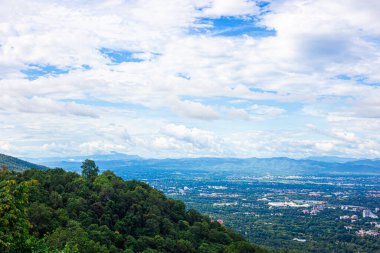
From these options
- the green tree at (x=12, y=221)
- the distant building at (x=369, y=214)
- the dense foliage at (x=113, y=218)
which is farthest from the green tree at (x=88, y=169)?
the distant building at (x=369, y=214)

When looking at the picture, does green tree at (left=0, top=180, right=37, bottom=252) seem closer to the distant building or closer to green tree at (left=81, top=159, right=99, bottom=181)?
green tree at (left=81, top=159, right=99, bottom=181)

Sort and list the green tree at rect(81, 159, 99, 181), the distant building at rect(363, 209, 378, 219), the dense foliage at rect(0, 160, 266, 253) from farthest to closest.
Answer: the distant building at rect(363, 209, 378, 219)
the green tree at rect(81, 159, 99, 181)
the dense foliage at rect(0, 160, 266, 253)

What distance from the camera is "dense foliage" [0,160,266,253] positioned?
3334cm

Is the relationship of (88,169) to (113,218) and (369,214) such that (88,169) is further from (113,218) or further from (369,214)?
(369,214)

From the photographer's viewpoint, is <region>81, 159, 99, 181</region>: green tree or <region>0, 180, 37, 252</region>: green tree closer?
<region>0, 180, 37, 252</region>: green tree

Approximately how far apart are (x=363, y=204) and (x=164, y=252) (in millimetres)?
143309

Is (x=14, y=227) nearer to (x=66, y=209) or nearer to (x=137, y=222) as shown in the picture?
(x=66, y=209)

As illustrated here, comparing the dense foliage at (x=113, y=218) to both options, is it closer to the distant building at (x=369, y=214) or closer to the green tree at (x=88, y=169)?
the green tree at (x=88, y=169)

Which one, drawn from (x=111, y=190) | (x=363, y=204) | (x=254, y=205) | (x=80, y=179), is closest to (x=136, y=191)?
(x=111, y=190)

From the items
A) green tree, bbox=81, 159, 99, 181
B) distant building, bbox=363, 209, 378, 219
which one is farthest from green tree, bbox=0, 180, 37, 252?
distant building, bbox=363, 209, 378, 219

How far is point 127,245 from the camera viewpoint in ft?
125

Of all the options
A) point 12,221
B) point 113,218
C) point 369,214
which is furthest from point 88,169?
point 369,214

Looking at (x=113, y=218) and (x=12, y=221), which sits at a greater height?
(x=12, y=221)

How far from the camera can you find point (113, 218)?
43.0 m
